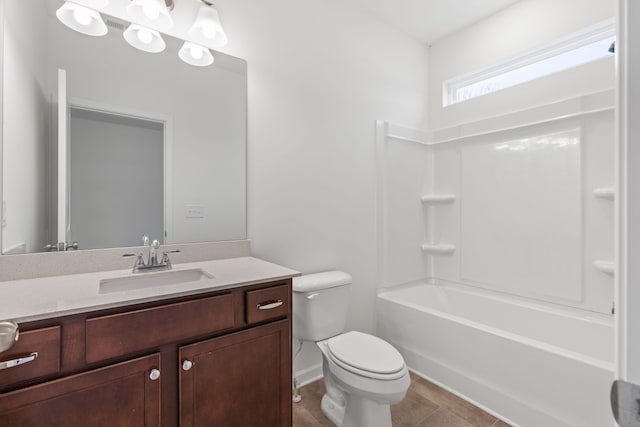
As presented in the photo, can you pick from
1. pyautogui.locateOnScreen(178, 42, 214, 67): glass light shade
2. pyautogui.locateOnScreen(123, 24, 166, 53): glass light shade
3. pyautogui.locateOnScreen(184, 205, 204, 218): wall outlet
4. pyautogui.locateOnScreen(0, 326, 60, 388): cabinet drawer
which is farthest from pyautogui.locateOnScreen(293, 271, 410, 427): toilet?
pyautogui.locateOnScreen(123, 24, 166, 53): glass light shade

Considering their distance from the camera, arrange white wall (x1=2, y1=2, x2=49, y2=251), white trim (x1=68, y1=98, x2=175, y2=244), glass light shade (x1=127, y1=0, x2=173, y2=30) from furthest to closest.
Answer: white trim (x1=68, y1=98, x2=175, y2=244), glass light shade (x1=127, y1=0, x2=173, y2=30), white wall (x1=2, y1=2, x2=49, y2=251)

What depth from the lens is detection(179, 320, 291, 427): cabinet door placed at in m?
1.12

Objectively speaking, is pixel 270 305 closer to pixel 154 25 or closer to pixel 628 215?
pixel 628 215

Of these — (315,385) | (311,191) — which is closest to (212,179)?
(311,191)

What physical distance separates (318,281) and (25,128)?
5.20 ft

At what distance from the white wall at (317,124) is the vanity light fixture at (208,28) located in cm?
10

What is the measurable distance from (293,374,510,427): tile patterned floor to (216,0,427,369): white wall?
9.6 inches

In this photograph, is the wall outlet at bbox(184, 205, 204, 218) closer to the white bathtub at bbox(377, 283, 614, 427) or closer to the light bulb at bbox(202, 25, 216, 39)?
the light bulb at bbox(202, 25, 216, 39)

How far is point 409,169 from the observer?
2760 mm

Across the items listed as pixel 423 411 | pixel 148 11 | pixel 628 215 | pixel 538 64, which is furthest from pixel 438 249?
pixel 148 11

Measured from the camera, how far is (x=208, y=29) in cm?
163

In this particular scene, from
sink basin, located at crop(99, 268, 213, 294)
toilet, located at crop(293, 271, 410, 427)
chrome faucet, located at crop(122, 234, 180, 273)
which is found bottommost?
toilet, located at crop(293, 271, 410, 427)

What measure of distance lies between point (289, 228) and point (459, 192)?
165 cm

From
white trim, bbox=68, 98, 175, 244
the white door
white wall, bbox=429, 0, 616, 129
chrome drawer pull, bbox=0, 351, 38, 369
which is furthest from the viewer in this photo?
white wall, bbox=429, 0, 616, 129
